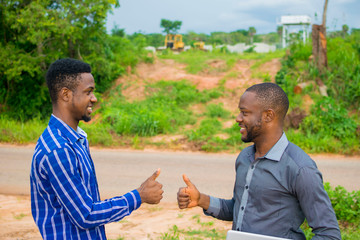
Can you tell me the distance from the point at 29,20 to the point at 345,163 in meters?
10.3

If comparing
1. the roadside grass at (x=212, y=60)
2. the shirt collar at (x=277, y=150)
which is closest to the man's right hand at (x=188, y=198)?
the shirt collar at (x=277, y=150)

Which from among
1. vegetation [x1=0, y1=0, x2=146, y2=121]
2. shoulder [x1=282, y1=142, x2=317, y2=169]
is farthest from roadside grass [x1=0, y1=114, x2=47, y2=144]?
shoulder [x1=282, y1=142, x2=317, y2=169]

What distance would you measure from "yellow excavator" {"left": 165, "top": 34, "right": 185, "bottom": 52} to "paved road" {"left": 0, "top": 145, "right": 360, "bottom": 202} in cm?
1810

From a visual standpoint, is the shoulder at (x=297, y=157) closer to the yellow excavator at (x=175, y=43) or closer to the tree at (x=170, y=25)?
the yellow excavator at (x=175, y=43)

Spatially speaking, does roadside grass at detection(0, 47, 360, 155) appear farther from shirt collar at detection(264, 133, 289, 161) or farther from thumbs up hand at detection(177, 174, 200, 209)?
shirt collar at detection(264, 133, 289, 161)

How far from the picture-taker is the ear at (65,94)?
7.55 feet

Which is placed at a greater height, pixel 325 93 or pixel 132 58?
pixel 132 58

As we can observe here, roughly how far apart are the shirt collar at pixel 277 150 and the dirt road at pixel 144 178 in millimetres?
2732

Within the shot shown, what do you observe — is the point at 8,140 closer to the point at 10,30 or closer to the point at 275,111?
the point at 10,30

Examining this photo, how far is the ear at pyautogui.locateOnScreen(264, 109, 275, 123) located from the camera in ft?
7.16

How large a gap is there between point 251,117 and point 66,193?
3.89 ft

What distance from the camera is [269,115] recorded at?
219 centimetres

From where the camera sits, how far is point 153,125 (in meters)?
10.8

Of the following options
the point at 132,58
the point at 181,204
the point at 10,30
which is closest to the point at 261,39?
the point at 132,58
